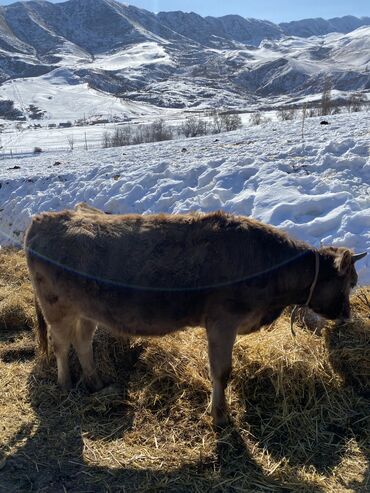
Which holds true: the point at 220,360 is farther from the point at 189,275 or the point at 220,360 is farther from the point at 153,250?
the point at 153,250

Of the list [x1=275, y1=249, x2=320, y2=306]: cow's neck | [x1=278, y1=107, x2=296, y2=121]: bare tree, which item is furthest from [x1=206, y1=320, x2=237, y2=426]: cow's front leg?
[x1=278, y1=107, x2=296, y2=121]: bare tree

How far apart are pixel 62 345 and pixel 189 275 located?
1750mm

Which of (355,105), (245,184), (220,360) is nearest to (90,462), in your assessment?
(220,360)

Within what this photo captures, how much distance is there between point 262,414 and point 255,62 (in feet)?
661

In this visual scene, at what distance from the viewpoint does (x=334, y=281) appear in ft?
14.7

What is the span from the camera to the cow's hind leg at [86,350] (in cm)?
502

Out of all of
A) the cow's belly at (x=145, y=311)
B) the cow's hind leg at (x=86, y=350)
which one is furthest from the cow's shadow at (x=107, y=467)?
the cow's belly at (x=145, y=311)

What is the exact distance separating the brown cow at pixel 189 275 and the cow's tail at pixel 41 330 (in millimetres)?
588

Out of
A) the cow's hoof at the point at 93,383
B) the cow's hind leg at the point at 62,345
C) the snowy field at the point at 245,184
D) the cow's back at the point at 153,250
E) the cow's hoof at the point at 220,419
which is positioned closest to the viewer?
the cow's back at the point at 153,250

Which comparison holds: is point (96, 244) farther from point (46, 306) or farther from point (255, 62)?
point (255, 62)

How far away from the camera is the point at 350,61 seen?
181125 millimetres

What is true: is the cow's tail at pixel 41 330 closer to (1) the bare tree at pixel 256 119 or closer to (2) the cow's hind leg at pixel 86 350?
(2) the cow's hind leg at pixel 86 350

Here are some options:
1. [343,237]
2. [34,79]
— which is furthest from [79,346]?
[34,79]

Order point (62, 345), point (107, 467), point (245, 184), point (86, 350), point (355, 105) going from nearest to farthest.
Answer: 1. point (107, 467)
2. point (62, 345)
3. point (86, 350)
4. point (245, 184)
5. point (355, 105)
